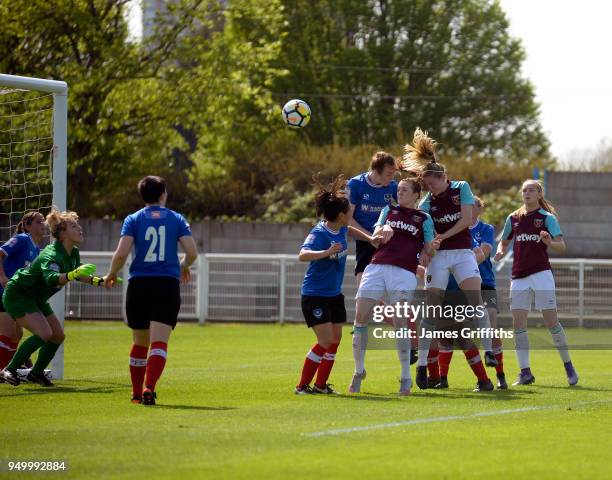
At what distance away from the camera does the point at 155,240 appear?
984cm

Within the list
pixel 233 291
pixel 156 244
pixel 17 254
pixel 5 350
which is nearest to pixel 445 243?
pixel 156 244

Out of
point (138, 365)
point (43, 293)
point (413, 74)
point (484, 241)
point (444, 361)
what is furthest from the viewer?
point (413, 74)

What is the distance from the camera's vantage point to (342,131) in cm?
4697

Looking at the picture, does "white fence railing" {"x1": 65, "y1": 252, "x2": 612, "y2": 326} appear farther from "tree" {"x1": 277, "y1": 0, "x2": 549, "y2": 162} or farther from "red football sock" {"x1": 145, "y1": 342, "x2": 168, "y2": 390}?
"tree" {"x1": 277, "y1": 0, "x2": 549, "y2": 162}

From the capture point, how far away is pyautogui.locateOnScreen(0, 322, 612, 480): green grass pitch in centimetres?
668

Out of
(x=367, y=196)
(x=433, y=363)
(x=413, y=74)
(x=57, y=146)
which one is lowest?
(x=433, y=363)

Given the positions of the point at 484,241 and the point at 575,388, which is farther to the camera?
the point at 484,241

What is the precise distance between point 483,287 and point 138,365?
4461 mm

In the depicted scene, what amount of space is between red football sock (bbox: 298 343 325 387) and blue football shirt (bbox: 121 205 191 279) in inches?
63.4

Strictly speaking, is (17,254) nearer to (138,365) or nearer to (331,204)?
(138,365)

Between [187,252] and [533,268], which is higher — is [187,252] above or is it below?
above

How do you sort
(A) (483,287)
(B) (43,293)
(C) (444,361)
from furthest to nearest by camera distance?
(A) (483,287) → (B) (43,293) → (C) (444,361)

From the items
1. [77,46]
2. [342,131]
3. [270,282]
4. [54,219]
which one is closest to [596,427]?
[54,219]

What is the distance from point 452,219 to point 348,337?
1028 centimetres
